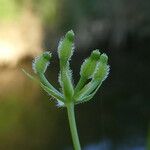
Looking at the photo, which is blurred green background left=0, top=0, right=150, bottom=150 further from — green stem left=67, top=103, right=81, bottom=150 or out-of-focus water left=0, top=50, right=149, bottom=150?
green stem left=67, top=103, right=81, bottom=150

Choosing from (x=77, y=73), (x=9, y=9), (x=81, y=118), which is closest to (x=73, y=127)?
(x=81, y=118)

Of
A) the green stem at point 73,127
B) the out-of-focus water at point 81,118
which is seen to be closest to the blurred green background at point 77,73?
the out-of-focus water at point 81,118

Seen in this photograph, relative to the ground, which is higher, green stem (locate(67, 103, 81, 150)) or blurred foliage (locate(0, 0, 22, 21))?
blurred foliage (locate(0, 0, 22, 21))

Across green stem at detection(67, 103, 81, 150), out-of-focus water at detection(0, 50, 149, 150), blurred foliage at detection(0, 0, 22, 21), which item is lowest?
green stem at detection(67, 103, 81, 150)

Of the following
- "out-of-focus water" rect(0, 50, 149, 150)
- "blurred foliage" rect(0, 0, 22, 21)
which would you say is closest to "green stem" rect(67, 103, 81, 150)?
"out-of-focus water" rect(0, 50, 149, 150)

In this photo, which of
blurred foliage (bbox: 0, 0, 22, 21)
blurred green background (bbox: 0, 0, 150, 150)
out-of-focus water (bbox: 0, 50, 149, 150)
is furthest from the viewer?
blurred foliage (bbox: 0, 0, 22, 21)

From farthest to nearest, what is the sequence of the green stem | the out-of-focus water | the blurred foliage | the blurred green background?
the blurred foliage → the blurred green background → the out-of-focus water → the green stem

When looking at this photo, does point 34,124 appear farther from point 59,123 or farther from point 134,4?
point 134,4

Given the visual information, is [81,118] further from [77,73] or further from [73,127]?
[73,127]

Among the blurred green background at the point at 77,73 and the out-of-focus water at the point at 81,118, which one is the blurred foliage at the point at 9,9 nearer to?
the blurred green background at the point at 77,73
